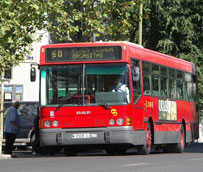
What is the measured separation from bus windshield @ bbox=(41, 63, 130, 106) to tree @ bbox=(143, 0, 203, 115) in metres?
25.8

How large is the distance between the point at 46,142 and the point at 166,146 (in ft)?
21.1

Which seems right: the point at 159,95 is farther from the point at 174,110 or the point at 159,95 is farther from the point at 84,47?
the point at 84,47

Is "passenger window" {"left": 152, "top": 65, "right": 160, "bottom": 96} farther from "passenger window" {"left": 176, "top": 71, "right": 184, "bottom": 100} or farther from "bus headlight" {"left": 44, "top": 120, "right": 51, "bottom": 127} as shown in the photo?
"bus headlight" {"left": 44, "top": 120, "right": 51, "bottom": 127}

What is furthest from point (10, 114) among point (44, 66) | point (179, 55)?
point (179, 55)

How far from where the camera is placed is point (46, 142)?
2167 centimetres

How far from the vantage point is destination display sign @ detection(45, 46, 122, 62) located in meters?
21.8

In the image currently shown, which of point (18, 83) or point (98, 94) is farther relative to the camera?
point (18, 83)

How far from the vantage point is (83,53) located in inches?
865

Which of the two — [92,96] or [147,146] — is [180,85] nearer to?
[147,146]

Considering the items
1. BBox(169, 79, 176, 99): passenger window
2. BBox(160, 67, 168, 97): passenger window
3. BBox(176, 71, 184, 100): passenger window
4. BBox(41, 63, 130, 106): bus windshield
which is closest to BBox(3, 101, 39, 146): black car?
BBox(176, 71, 184, 100): passenger window

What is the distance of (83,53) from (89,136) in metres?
2.18

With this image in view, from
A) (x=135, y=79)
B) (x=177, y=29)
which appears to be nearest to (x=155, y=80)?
(x=135, y=79)

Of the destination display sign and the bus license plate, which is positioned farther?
the destination display sign

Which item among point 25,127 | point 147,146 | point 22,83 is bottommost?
point 147,146
